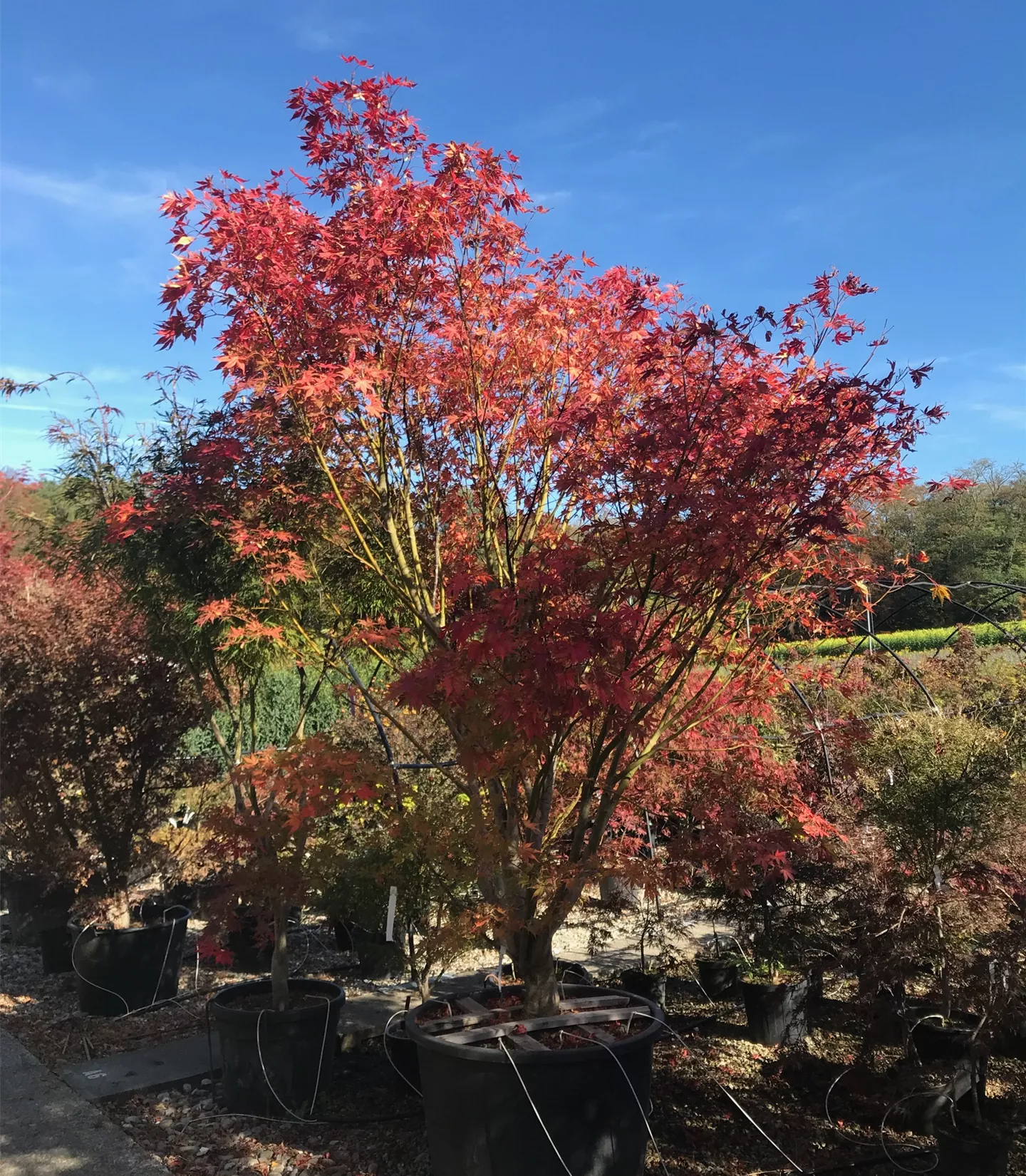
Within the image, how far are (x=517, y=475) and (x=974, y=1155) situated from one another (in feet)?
10.1

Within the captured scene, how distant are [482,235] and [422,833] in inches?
96.3

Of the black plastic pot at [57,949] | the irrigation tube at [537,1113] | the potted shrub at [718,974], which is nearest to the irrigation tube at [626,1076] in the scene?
the irrigation tube at [537,1113]

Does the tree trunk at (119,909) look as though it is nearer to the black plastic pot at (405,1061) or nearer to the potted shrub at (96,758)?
the potted shrub at (96,758)

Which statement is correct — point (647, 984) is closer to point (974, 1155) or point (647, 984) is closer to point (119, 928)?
point (974, 1155)

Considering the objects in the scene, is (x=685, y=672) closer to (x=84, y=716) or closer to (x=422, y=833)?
(x=422, y=833)

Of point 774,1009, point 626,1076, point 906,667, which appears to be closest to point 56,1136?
point 626,1076

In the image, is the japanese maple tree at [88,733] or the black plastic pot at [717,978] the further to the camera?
the japanese maple tree at [88,733]

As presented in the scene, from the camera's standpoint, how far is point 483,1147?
308 cm

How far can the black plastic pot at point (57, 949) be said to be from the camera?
249 inches

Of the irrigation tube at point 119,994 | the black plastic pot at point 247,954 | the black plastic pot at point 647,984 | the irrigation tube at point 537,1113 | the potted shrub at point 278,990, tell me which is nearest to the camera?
the irrigation tube at point 537,1113

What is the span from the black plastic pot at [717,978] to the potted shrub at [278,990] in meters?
2.34

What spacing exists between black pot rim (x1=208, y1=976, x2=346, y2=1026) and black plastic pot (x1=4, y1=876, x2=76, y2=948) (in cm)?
272

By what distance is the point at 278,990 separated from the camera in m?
4.20

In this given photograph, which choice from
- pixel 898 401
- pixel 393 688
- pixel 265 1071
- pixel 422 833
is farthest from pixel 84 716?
pixel 898 401
